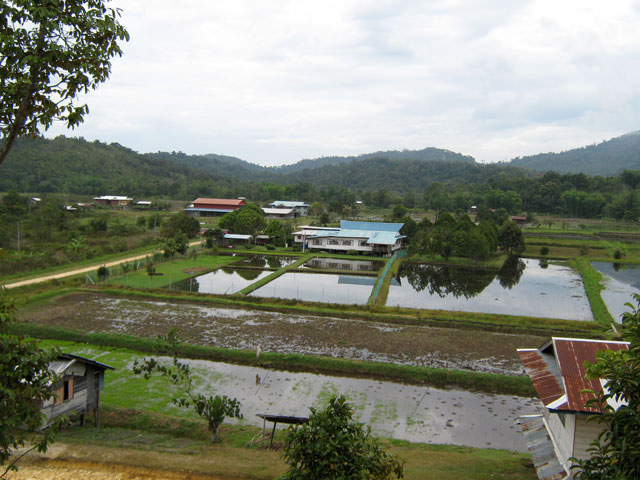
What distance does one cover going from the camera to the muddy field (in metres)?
16.1

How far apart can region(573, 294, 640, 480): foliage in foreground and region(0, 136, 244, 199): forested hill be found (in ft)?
244

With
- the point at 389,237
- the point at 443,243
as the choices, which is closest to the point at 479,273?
the point at 443,243

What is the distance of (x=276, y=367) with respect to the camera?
15.1 m

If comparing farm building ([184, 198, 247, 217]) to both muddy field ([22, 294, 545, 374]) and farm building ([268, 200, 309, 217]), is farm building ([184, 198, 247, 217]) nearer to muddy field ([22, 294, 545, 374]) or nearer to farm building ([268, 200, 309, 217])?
farm building ([268, 200, 309, 217])

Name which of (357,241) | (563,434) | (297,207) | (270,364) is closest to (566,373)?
(563,434)

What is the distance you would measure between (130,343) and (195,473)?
9.76 m

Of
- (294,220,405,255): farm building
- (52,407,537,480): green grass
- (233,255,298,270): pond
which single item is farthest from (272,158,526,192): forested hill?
(52,407,537,480): green grass

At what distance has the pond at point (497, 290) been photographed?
890 inches

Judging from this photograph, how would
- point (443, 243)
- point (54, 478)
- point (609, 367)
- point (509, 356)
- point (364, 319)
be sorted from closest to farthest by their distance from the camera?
point (609, 367) < point (54, 478) < point (509, 356) < point (364, 319) < point (443, 243)

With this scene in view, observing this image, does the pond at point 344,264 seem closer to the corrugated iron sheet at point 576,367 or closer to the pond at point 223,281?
the pond at point 223,281

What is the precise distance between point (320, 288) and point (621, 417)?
2248cm

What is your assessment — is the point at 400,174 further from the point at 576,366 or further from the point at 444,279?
the point at 576,366

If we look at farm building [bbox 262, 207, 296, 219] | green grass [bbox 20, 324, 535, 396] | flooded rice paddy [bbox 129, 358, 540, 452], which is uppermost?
farm building [bbox 262, 207, 296, 219]

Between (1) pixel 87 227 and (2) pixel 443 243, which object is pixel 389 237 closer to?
(2) pixel 443 243
